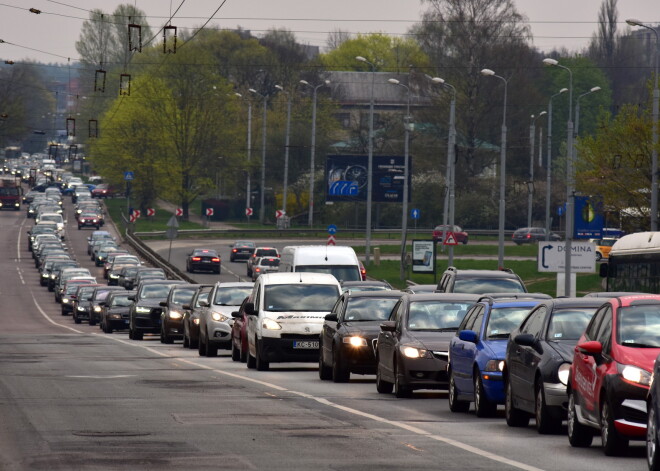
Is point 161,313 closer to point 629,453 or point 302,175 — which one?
point 629,453

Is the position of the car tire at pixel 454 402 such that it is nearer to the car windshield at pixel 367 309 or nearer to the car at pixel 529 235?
the car windshield at pixel 367 309

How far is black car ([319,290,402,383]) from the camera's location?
2403 cm

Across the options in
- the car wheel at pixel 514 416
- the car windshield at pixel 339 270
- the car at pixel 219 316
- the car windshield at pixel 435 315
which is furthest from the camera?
the car windshield at pixel 339 270

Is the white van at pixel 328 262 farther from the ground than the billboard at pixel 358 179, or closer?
closer

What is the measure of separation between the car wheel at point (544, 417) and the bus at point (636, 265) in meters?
19.2

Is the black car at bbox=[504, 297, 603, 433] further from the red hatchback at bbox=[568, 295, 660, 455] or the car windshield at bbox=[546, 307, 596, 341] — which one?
the red hatchback at bbox=[568, 295, 660, 455]

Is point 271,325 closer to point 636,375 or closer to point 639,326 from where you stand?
point 639,326

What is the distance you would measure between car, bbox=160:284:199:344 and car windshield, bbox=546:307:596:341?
25056 mm

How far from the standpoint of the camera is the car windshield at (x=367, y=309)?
81.9 feet

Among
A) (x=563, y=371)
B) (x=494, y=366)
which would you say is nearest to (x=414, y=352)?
(x=494, y=366)

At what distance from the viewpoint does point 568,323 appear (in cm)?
1659

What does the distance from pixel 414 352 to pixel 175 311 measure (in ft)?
70.3

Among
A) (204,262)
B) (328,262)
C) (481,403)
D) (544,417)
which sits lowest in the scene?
(204,262)

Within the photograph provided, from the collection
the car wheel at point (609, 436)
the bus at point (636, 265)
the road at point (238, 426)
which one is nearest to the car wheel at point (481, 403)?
the road at point (238, 426)
